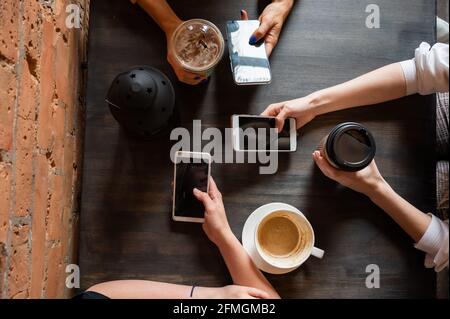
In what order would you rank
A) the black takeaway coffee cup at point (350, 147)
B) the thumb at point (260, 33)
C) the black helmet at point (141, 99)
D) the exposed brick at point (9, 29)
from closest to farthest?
the exposed brick at point (9, 29) < the black helmet at point (141, 99) < the black takeaway coffee cup at point (350, 147) < the thumb at point (260, 33)

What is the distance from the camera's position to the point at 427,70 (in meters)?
1.14

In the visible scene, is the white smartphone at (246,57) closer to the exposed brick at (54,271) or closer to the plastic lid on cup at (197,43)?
the plastic lid on cup at (197,43)

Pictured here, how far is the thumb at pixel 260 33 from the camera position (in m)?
1.17

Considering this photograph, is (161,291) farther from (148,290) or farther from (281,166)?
(281,166)

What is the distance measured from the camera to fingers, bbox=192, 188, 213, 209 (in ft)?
3.80

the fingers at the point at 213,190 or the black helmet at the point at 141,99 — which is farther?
the fingers at the point at 213,190

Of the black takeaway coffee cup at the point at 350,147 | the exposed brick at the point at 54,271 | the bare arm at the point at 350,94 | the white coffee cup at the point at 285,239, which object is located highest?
the bare arm at the point at 350,94

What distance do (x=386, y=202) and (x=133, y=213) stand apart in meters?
0.72

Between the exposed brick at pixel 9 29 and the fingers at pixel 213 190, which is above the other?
the exposed brick at pixel 9 29

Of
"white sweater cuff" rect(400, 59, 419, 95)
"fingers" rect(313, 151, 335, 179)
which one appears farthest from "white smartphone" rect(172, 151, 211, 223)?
"white sweater cuff" rect(400, 59, 419, 95)

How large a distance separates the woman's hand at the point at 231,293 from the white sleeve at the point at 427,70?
714mm

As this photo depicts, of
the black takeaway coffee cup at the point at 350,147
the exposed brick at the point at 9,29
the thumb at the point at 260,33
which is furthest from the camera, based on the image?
the thumb at the point at 260,33

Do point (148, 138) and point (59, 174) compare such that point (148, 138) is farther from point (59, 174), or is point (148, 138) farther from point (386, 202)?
point (386, 202)

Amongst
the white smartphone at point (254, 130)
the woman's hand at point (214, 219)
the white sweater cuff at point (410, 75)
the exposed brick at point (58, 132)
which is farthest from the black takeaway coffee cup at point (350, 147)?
the exposed brick at point (58, 132)
